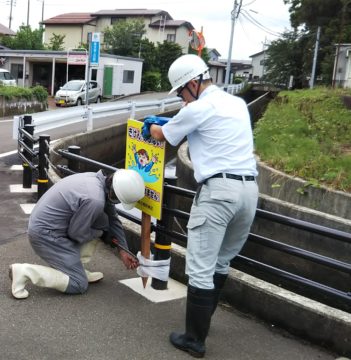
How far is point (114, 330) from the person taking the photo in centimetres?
338

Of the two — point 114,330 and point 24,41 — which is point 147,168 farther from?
point 24,41

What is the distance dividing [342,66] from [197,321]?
118 feet

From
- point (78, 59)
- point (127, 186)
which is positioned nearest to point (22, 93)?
point (78, 59)

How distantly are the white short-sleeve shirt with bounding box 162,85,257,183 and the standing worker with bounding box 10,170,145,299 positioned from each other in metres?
0.83

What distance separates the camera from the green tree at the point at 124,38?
46.1 m

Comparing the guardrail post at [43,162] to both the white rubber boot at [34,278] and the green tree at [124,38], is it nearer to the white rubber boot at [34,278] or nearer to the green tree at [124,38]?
the white rubber boot at [34,278]

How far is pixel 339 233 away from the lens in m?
3.23

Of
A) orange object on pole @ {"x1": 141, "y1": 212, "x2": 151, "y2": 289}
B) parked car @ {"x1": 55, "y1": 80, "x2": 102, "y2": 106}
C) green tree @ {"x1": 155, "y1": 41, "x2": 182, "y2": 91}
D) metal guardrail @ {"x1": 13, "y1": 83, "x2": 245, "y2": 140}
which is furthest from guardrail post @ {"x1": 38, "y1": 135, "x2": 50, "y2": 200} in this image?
green tree @ {"x1": 155, "y1": 41, "x2": 182, "y2": 91}

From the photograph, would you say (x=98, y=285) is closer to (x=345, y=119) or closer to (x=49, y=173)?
(x=49, y=173)

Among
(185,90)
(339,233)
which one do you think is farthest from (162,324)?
(185,90)

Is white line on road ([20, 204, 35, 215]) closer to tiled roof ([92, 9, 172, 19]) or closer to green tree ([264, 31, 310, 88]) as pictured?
green tree ([264, 31, 310, 88])

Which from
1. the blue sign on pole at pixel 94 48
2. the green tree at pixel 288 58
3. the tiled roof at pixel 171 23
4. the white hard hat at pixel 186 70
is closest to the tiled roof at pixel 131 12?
the tiled roof at pixel 171 23

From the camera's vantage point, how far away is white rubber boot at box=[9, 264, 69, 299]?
373 centimetres

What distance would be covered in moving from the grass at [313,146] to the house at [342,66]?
17849mm
